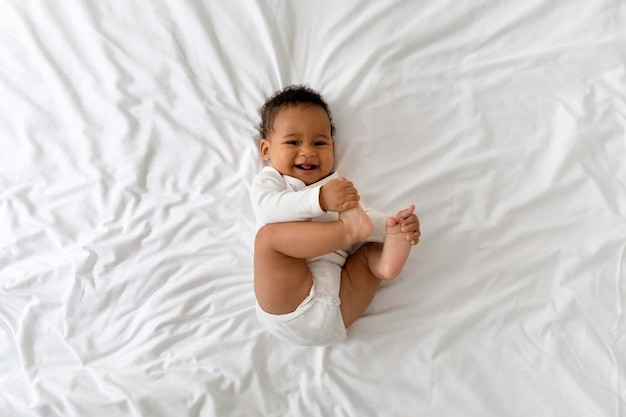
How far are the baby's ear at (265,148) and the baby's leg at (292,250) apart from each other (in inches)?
7.7

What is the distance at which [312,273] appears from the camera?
1187 mm

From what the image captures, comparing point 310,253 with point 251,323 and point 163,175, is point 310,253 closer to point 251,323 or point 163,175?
point 251,323

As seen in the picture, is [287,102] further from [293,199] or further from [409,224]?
[409,224]

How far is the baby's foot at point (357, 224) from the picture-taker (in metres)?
1.09

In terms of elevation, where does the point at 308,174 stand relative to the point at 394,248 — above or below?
above

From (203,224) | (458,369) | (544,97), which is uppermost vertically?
(544,97)

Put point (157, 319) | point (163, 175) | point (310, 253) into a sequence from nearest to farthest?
point (310, 253) < point (157, 319) < point (163, 175)

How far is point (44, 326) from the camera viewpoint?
3.99ft

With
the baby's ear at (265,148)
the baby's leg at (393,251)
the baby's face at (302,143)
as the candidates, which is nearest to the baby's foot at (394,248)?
the baby's leg at (393,251)

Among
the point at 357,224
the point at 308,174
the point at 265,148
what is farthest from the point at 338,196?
the point at 265,148

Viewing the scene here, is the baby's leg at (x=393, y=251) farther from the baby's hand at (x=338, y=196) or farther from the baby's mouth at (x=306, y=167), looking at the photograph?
the baby's mouth at (x=306, y=167)

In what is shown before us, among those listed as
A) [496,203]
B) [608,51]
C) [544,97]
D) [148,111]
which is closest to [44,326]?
[148,111]

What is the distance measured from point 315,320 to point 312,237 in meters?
0.17

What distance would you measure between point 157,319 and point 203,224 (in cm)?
23
